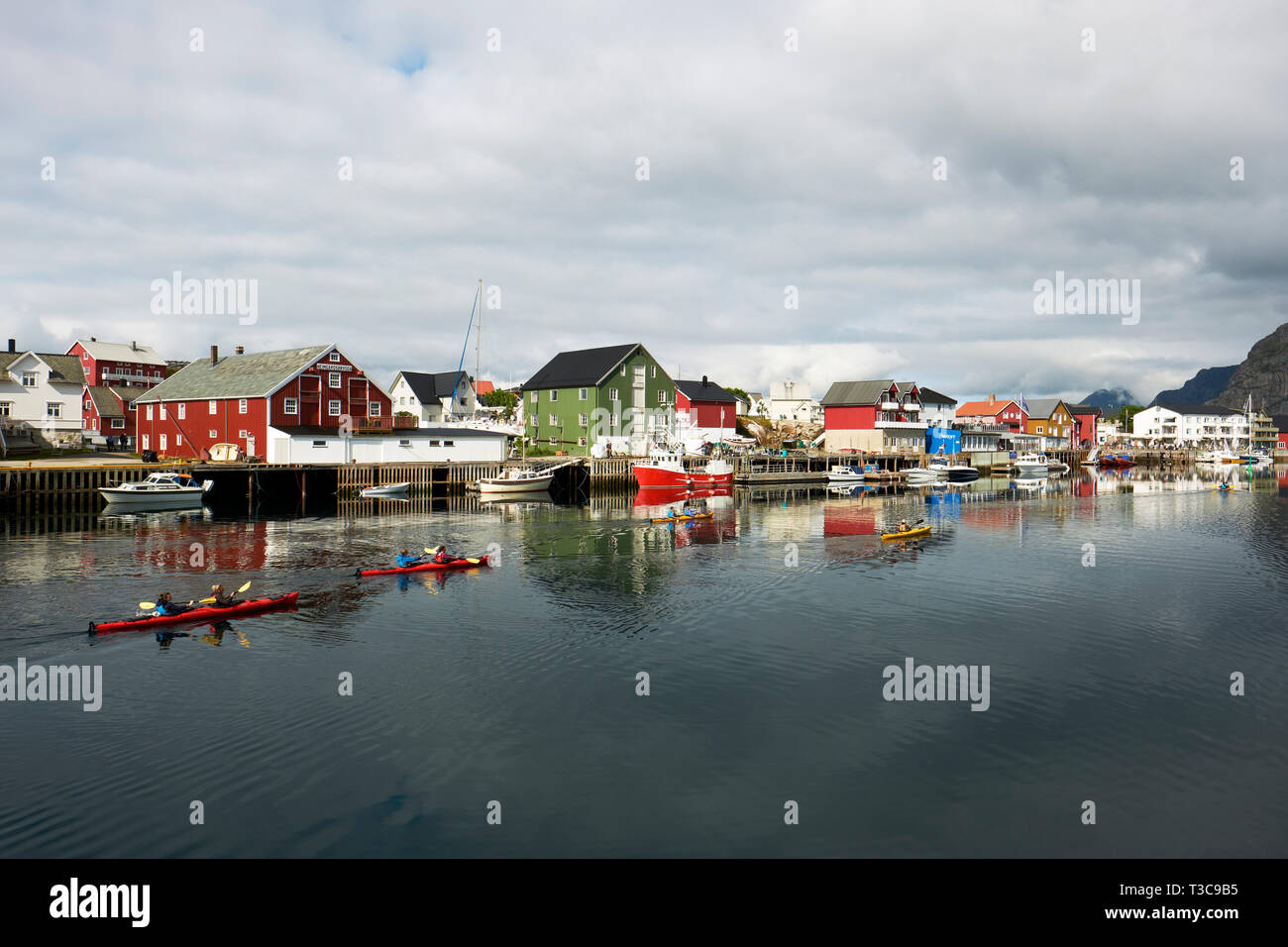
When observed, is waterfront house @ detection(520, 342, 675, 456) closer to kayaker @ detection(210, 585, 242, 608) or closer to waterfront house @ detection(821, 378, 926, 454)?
waterfront house @ detection(821, 378, 926, 454)

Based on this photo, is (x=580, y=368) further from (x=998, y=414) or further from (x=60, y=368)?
(x=998, y=414)

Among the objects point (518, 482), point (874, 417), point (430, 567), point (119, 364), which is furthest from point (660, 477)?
point (119, 364)

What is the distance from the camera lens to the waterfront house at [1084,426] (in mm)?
172400

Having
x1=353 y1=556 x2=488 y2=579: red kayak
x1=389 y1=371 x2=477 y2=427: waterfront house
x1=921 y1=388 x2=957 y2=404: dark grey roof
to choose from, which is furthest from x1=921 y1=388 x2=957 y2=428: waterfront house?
x1=353 y1=556 x2=488 y2=579: red kayak

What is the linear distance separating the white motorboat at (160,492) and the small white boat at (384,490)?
1205 cm

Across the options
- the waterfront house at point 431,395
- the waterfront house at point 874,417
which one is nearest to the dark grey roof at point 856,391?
the waterfront house at point 874,417

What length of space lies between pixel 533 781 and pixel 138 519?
50424mm

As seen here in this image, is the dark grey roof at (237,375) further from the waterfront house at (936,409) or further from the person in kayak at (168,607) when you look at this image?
the waterfront house at (936,409)

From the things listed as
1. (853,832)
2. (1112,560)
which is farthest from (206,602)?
(1112,560)

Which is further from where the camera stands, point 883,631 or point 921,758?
point 883,631

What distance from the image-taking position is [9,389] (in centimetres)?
8556

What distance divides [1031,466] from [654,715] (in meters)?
115

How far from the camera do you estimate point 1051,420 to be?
6467 inches
